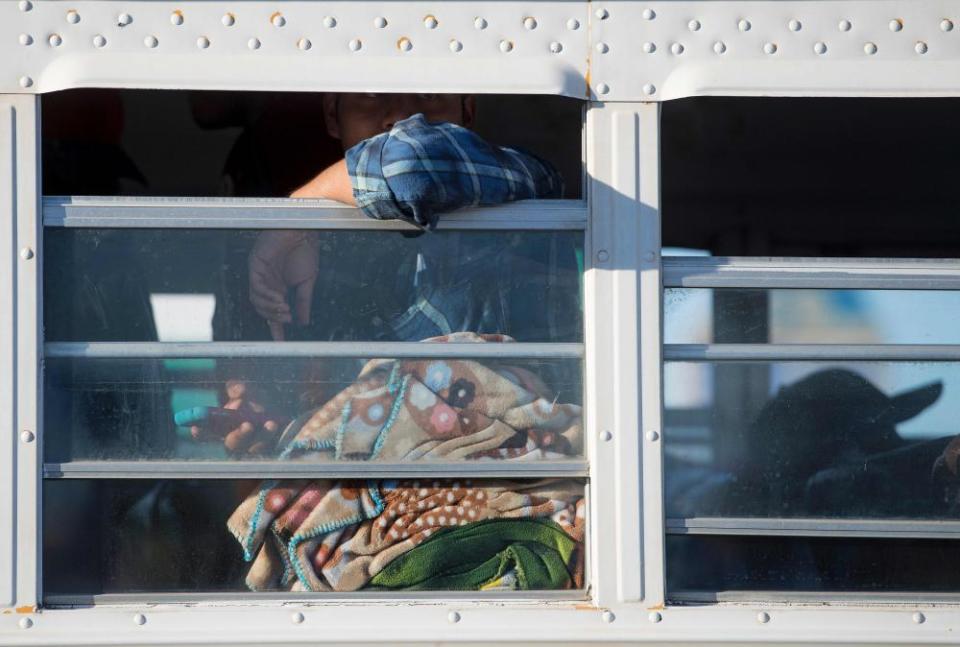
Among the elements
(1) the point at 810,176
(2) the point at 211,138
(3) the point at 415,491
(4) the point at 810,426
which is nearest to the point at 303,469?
(3) the point at 415,491

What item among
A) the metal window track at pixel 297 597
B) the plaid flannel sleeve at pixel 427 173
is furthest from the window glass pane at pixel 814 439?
the plaid flannel sleeve at pixel 427 173

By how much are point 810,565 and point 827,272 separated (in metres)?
0.56

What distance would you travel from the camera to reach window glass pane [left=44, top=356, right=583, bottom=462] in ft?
6.34

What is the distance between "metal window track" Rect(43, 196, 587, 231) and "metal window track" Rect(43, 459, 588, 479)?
1.41 ft

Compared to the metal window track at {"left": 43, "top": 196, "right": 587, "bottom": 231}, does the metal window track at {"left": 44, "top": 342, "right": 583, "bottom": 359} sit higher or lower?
lower

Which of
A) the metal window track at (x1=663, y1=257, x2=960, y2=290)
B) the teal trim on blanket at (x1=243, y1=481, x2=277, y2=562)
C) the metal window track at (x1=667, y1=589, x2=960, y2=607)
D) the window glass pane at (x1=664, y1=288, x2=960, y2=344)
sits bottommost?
the metal window track at (x1=667, y1=589, x2=960, y2=607)

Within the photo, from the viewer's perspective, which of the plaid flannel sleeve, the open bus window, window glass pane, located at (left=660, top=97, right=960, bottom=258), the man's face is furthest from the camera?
window glass pane, located at (left=660, top=97, right=960, bottom=258)

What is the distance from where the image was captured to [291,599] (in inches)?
77.2

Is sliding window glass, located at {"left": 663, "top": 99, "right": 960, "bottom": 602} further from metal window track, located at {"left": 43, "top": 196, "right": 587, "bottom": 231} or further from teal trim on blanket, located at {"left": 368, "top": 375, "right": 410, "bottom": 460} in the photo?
teal trim on blanket, located at {"left": 368, "top": 375, "right": 410, "bottom": 460}

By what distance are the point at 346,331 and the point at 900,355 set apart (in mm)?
1042

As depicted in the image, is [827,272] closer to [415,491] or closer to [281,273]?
[415,491]

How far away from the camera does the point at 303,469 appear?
192 centimetres

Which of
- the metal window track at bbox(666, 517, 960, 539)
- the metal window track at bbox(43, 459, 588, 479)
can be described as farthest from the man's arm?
the metal window track at bbox(666, 517, 960, 539)

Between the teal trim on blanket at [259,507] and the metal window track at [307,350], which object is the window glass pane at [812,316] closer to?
the metal window track at [307,350]
